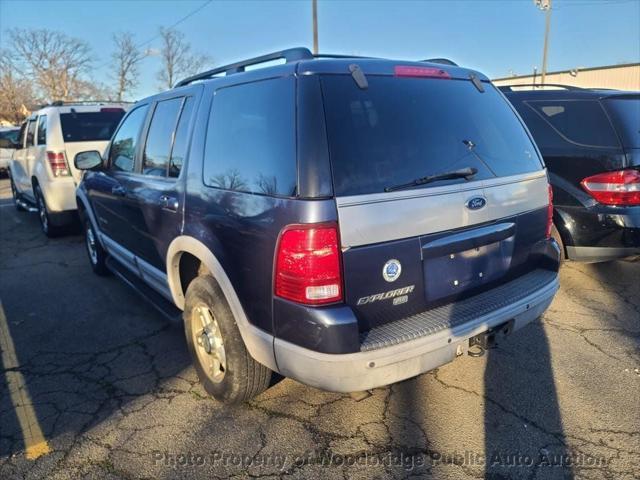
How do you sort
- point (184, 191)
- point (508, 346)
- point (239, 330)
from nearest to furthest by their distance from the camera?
point (239, 330) → point (184, 191) → point (508, 346)

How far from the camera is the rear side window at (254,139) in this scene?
7.45ft

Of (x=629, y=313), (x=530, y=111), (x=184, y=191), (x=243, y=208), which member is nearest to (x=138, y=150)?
(x=184, y=191)

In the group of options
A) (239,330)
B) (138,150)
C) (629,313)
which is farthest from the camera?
(629,313)

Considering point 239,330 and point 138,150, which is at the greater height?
point 138,150

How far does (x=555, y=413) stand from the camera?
→ 283 cm

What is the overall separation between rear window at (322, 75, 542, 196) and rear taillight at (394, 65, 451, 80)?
0.03 m

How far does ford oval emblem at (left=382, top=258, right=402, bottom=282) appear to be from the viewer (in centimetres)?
225

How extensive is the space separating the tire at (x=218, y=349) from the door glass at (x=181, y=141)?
0.77 meters

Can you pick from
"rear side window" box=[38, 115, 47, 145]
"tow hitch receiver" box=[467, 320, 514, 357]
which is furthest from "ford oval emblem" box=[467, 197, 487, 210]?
"rear side window" box=[38, 115, 47, 145]

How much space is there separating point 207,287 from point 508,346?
2.27 meters

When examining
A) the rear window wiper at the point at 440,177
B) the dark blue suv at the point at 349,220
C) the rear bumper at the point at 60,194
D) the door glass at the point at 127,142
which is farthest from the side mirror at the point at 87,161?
the rear window wiper at the point at 440,177

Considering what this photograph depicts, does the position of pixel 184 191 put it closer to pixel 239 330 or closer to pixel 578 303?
pixel 239 330

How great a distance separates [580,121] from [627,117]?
14.8 inches

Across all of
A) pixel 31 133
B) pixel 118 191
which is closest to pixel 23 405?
pixel 118 191
